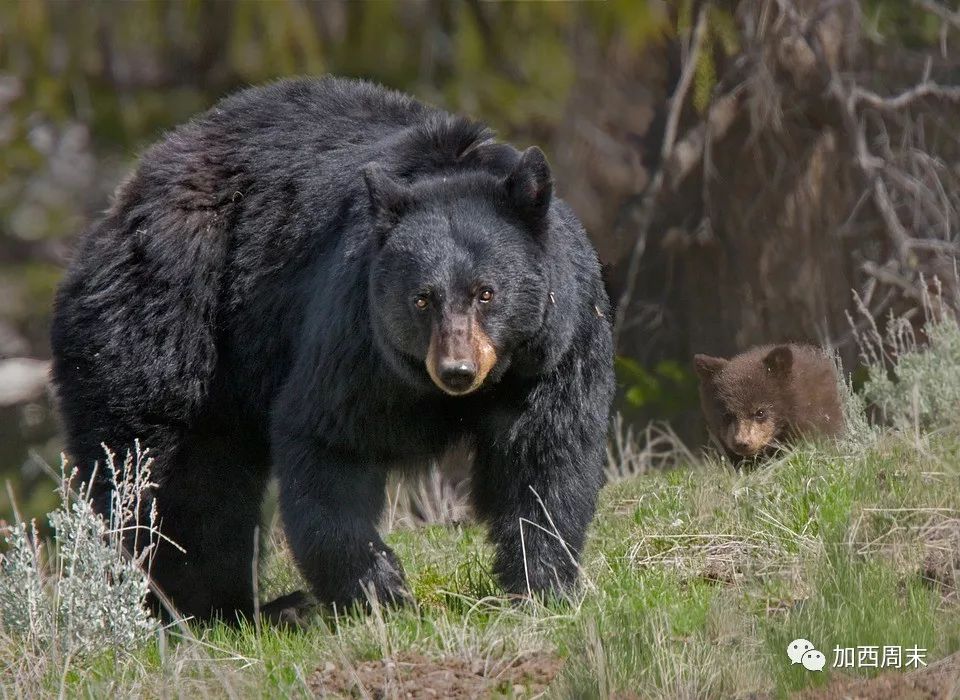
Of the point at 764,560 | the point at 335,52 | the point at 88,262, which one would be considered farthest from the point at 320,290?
the point at 335,52

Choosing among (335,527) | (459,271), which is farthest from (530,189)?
(335,527)

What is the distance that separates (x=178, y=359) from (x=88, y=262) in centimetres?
67

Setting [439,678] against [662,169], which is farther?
[662,169]

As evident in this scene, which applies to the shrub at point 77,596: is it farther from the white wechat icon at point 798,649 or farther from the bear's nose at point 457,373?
the white wechat icon at point 798,649

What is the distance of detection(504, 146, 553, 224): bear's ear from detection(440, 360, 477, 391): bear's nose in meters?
0.75

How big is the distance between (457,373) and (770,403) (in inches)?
98.6

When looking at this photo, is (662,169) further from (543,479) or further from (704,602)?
(704,602)

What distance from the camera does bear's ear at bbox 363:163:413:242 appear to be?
497cm

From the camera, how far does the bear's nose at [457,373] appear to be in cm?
450

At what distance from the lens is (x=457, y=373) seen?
451 centimetres

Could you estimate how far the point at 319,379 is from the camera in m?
5.16

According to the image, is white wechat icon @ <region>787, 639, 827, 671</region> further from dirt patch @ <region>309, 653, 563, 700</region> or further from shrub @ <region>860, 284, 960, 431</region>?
shrub @ <region>860, 284, 960, 431</region>

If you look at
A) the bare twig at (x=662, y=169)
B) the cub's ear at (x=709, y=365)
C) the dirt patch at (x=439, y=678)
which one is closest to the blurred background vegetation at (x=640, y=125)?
the bare twig at (x=662, y=169)

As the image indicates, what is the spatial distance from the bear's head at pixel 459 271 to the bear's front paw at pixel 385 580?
2.33ft
